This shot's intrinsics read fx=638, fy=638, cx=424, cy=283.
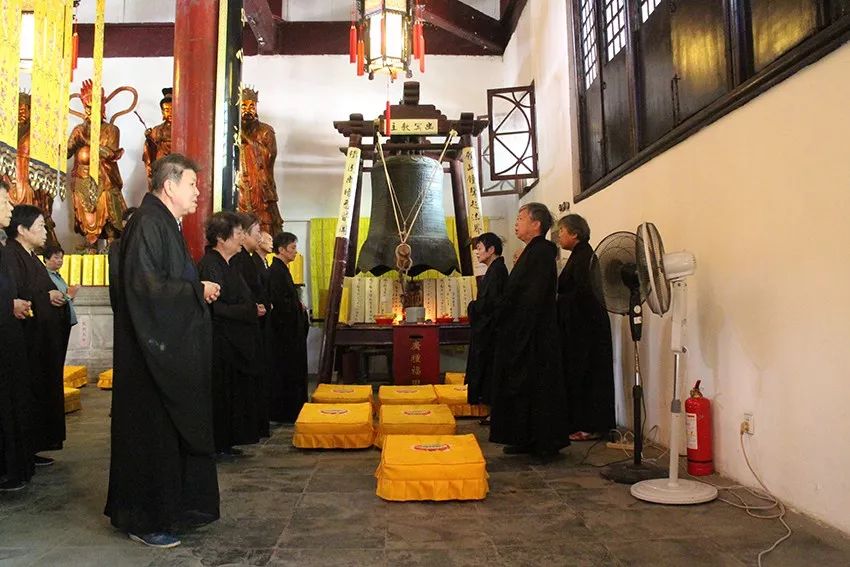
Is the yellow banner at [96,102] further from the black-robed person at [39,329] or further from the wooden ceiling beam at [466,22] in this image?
the wooden ceiling beam at [466,22]

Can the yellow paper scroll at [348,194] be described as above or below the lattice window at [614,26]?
below

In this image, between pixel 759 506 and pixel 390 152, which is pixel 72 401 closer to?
pixel 390 152

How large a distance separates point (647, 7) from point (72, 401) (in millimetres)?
5537

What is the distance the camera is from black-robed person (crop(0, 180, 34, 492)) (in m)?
3.00

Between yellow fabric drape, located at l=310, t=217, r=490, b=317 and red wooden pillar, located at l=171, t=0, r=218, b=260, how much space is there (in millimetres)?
4273

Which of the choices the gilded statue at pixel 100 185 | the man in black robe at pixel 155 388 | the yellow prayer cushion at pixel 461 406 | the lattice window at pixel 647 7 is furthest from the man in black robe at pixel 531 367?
the gilded statue at pixel 100 185

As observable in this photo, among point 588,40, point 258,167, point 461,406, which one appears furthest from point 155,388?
point 258,167

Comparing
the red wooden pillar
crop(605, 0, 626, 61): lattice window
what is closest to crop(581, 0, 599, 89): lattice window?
crop(605, 0, 626, 61): lattice window

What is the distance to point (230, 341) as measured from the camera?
12.3 feet

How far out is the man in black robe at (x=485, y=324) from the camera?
4.68m

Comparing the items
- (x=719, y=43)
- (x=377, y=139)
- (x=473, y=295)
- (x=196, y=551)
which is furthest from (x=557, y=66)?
(x=196, y=551)

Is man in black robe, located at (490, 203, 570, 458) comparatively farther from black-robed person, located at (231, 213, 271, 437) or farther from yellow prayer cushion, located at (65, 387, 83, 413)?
yellow prayer cushion, located at (65, 387, 83, 413)

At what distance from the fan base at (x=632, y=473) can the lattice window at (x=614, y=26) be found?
9.89ft

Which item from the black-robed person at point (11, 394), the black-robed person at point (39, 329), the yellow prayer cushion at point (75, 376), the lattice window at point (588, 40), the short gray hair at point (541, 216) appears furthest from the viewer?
the yellow prayer cushion at point (75, 376)
